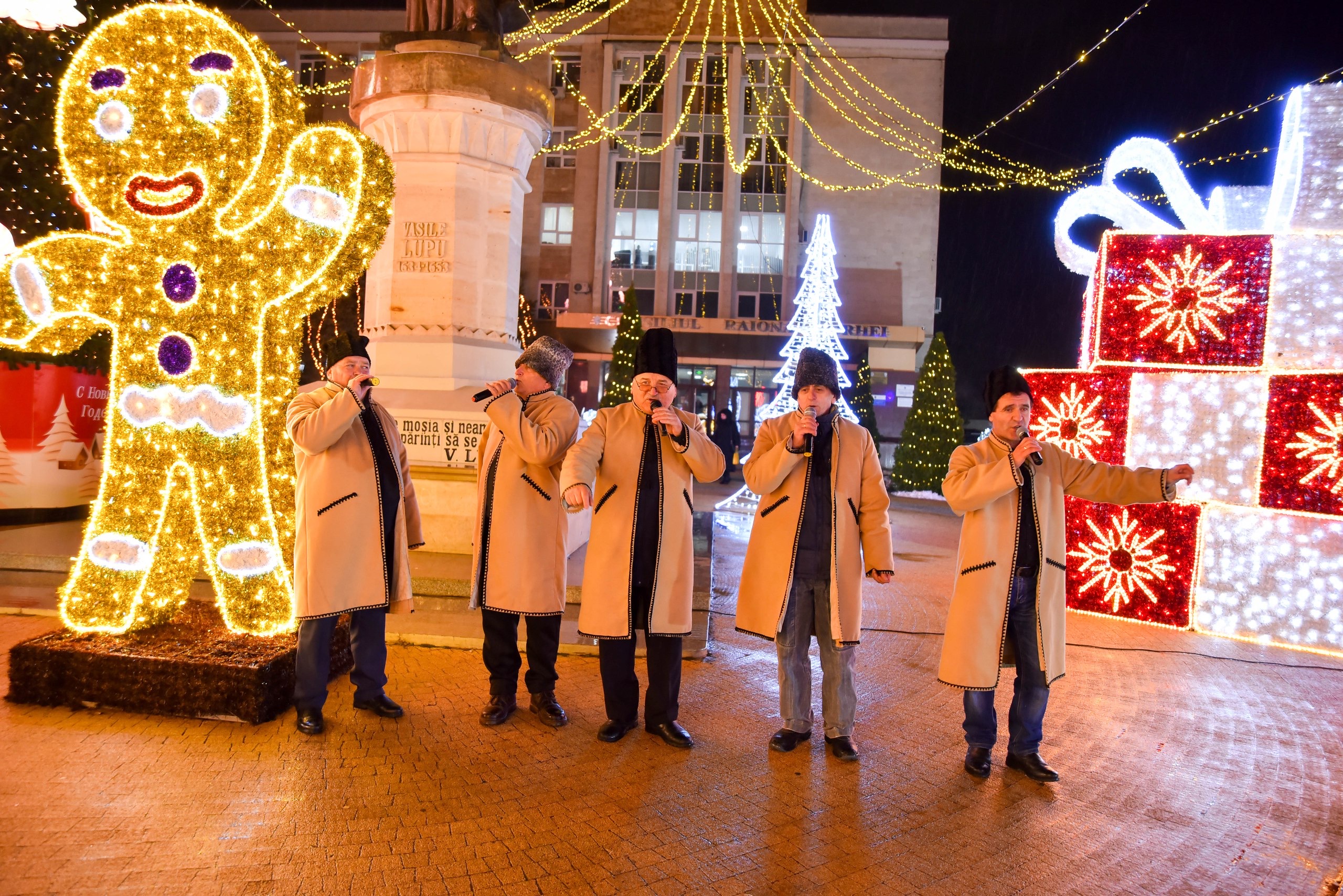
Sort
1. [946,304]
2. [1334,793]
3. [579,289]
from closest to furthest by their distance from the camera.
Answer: [1334,793], [579,289], [946,304]

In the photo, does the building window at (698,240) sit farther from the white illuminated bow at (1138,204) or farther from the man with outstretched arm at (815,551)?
the man with outstretched arm at (815,551)

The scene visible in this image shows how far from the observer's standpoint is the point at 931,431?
19469mm

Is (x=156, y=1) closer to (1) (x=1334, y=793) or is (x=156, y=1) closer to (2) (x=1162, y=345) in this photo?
(1) (x=1334, y=793)

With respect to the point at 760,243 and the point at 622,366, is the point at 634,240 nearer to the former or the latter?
the point at 760,243

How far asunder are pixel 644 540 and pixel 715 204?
1121 inches

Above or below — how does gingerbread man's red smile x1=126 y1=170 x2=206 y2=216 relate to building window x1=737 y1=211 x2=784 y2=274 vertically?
below

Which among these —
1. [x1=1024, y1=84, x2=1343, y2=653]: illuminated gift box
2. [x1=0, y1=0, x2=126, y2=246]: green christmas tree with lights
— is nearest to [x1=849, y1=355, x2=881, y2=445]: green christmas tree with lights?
Result: [x1=1024, y1=84, x2=1343, y2=653]: illuminated gift box

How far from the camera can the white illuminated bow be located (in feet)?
25.4

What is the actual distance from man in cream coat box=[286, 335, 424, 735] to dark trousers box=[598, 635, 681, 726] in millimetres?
1098

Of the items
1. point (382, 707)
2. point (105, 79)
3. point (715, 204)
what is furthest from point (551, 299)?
point (382, 707)

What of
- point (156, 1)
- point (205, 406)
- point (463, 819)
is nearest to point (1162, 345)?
point (463, 819)

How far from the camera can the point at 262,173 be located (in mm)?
4648

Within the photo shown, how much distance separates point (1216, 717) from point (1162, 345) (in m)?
3.71

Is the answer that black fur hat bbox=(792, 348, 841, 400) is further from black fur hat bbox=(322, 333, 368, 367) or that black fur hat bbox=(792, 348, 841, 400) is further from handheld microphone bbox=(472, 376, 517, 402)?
black fur hat bbox=(322, 333, 368, 367)
